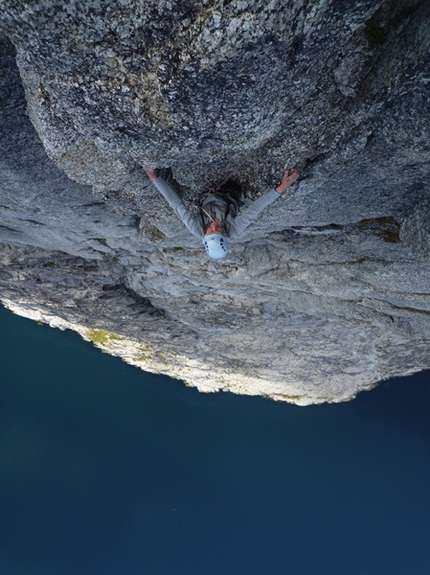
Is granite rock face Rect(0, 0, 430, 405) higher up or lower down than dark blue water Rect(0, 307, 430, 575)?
higher up

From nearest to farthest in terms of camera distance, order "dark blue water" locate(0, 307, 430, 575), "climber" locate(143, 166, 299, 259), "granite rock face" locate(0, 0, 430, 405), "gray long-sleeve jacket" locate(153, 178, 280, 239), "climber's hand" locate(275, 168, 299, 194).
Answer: "granite rock face" locate(0, 0, 430, 405), "climber's hand" locate(275, 168, 299, 194), "gray long-sleeve jacket" locate(153, 178, 280, 239), "climber" locate(143, 166, 299, 259), "dark blue water" locate(0, 307, 430, 575)

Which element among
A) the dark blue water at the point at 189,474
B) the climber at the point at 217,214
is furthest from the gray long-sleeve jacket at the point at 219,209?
the dark blue water at the point at 189,474

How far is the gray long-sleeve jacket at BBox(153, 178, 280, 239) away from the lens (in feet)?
15.2

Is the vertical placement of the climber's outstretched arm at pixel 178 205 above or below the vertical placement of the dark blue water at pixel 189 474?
above

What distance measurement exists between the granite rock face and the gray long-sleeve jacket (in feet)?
0.58

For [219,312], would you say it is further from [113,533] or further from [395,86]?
[113,533]

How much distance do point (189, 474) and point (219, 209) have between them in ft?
45.7

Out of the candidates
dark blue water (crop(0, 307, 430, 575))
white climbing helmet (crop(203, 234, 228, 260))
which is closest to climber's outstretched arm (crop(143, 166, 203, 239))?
white climbing helmet (crop(203, 234, 228, 260))

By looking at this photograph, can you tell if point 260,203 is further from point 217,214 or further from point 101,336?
point 101,336

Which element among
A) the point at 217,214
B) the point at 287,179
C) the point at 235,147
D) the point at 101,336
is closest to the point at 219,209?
the point at 217,214

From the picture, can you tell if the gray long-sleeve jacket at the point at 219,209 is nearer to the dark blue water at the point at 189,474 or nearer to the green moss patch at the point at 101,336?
the green moss patch at the point at 101,336

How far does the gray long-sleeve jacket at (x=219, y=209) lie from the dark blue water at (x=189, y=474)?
36.5 ft

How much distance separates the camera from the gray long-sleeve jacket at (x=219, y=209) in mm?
4633

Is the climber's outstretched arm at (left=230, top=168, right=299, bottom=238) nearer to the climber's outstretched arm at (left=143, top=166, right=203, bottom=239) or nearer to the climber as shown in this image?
the climber
